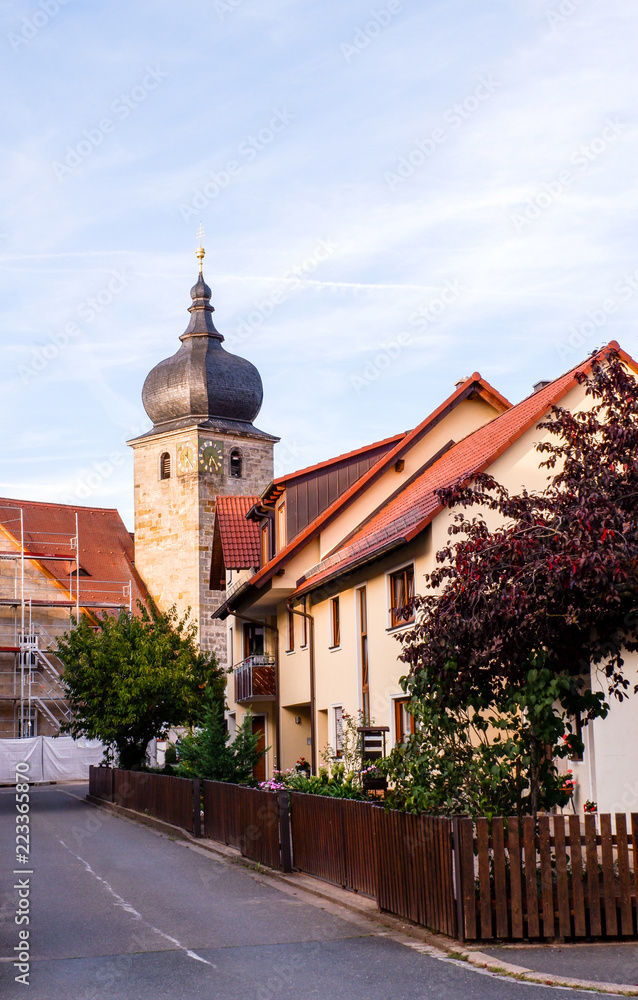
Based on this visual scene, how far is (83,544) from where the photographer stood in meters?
61.4

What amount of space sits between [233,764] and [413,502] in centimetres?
585

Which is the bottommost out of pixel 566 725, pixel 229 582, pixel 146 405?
pixel 566 725

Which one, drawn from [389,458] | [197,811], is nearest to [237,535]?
[389,458]

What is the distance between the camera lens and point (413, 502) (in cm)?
2184

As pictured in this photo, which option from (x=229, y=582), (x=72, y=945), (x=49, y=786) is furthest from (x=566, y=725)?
(x=49, y=786)

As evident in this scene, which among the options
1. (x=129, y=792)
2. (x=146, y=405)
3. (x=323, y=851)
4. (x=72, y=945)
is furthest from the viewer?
(x=146, y=405)

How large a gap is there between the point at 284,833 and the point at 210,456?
4611 centimetres

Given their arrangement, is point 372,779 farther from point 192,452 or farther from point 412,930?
point 192,452

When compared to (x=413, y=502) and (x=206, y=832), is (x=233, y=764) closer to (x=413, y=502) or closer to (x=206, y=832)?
(x=206, y=832)

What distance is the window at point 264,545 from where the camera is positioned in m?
30.5

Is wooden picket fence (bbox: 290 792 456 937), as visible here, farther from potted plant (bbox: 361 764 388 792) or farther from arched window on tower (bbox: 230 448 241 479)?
arched window on tower (bbox: 230 448 241 479)

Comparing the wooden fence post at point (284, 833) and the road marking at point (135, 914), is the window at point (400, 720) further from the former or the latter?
the road marking at point (135, 914)

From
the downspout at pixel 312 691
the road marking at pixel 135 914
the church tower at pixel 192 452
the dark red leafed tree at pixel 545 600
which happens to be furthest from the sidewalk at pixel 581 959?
the church tower at pixel 192 452

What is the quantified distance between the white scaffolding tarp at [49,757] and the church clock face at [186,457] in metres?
18.4
